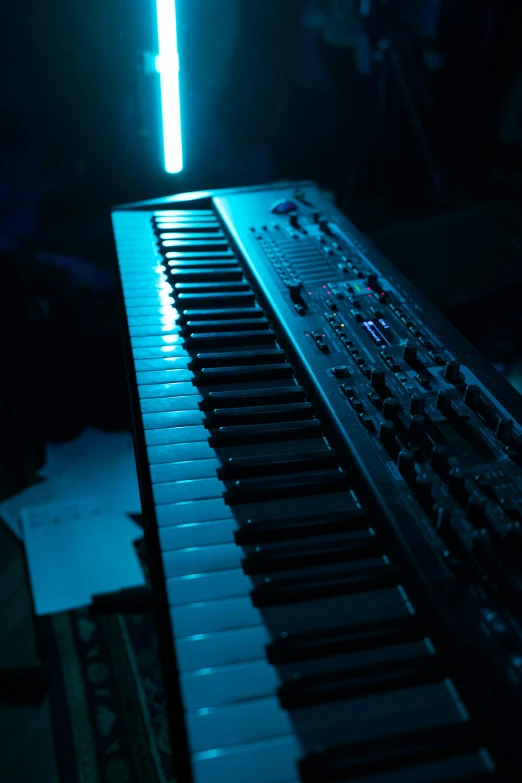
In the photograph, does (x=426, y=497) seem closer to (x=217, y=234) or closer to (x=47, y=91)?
(x=217, y=234)

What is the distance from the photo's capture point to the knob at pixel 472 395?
3.71ft

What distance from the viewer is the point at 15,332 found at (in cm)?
239

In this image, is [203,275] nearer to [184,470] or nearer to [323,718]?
[184,470]

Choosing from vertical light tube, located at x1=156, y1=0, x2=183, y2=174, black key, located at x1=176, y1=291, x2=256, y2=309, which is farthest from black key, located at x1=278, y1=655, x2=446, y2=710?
vertical light tube, located at x1=156, y1=0, x2=183, y2=174

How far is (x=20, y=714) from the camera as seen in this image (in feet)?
6.12

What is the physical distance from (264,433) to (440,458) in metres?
0.33

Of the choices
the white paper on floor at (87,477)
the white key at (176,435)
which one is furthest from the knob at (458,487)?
the white paper on floor at (87,477)

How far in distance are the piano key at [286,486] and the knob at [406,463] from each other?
11 centimetres

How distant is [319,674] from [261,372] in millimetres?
676

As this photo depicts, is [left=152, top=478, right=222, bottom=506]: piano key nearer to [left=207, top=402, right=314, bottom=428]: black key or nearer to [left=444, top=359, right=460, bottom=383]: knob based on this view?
[left=207, top=402, right=314, bottom=428]: black key

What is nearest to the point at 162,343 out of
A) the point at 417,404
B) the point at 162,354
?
the point at 162,354

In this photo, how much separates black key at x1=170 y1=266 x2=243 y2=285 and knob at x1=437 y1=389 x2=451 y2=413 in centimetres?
74

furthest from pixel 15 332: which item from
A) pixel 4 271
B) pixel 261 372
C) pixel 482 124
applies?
pixel 482 124

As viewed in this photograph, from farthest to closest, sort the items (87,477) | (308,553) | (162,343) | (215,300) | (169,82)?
(87,477), (169,82), (215,300), (162,343), (308,553)
